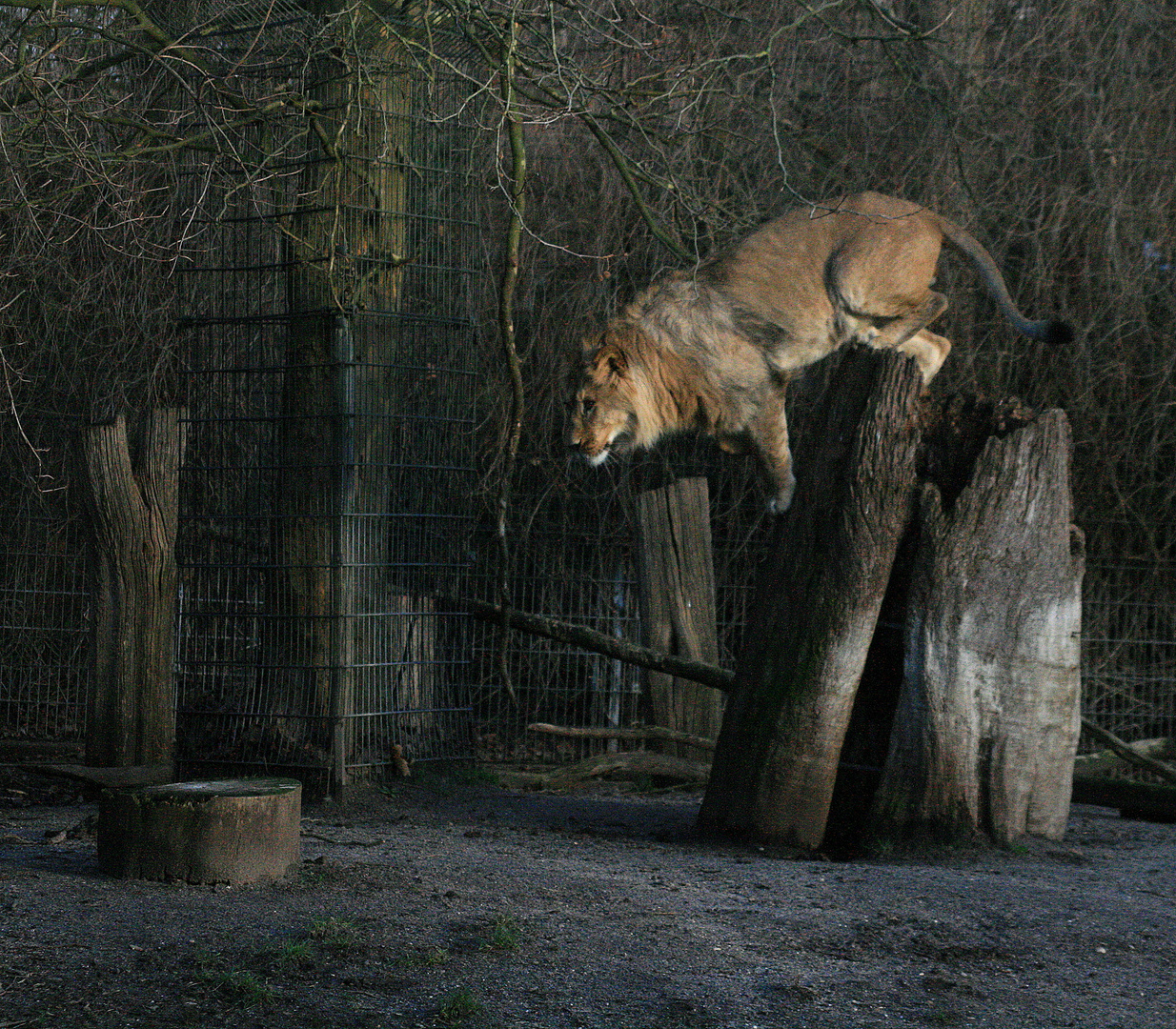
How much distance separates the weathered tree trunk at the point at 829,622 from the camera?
5941 mm

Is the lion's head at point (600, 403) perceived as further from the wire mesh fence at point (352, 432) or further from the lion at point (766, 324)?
the wire mesh fence at point (352, 432)

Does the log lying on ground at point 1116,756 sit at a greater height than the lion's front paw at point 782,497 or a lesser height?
lesser

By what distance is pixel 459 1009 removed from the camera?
3.60m

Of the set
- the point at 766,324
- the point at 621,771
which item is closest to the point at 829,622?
the point at 766,324

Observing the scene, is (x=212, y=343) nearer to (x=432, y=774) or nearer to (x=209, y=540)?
(x=209, y=540)

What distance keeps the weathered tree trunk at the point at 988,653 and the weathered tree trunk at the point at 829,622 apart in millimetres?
217

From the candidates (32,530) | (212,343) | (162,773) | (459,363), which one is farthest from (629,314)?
(32,530)

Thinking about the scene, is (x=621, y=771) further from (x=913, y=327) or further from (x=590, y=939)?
(x=590, y=939)

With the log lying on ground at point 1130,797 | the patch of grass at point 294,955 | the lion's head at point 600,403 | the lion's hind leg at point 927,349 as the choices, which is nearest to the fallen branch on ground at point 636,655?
the log lying on ground at point 1130,797

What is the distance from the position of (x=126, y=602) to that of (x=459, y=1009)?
4443 mm

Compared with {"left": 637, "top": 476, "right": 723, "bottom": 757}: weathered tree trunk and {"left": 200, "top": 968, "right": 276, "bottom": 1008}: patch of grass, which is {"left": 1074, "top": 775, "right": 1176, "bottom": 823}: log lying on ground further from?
{"left": 200, "top": 968, "right": 276, "bottom": 1008}: patch of grass

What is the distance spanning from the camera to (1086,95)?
919 centimetres

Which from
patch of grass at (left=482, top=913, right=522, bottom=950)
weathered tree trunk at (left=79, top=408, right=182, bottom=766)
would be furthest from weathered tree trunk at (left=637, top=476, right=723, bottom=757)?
patch of grass at (left=482, top=913, right=522, bottom=950)

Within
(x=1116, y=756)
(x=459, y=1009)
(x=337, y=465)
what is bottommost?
(x=459, y=1009)
